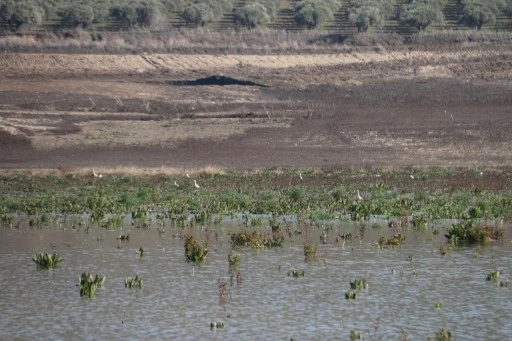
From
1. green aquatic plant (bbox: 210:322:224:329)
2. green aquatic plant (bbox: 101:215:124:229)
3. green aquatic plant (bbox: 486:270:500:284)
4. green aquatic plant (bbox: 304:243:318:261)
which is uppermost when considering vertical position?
green aquatic plant (bbox: 210:322:224:329)

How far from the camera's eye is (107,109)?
5234 cm

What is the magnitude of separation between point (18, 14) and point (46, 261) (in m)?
53.1

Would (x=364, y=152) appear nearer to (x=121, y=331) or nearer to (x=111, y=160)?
(x=111, y=160)

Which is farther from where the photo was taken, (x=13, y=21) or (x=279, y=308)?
(x=13, y=21)

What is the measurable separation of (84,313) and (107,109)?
114ft

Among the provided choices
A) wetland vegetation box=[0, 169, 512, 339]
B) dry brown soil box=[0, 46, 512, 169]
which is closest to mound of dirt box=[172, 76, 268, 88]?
dry brown soil box=[0, 46, 512, 169]

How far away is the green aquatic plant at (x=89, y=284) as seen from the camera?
63.9 ft

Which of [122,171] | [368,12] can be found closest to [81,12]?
[368,12]

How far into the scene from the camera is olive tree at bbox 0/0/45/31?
238ft

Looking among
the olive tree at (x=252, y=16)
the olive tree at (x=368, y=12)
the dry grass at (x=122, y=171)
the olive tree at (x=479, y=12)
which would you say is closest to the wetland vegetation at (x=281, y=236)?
the dry grass at (x=122, y=171)

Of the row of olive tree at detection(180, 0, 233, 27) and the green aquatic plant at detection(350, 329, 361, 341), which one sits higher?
the green aquatic plant at detection(350, 329, 361, 341)

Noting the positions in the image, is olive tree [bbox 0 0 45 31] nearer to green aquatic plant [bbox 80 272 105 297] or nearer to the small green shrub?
the small green shrub

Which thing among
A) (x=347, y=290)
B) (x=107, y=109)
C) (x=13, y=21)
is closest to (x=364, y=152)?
(x=107, y=109)

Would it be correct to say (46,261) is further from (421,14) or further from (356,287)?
(421,14)
